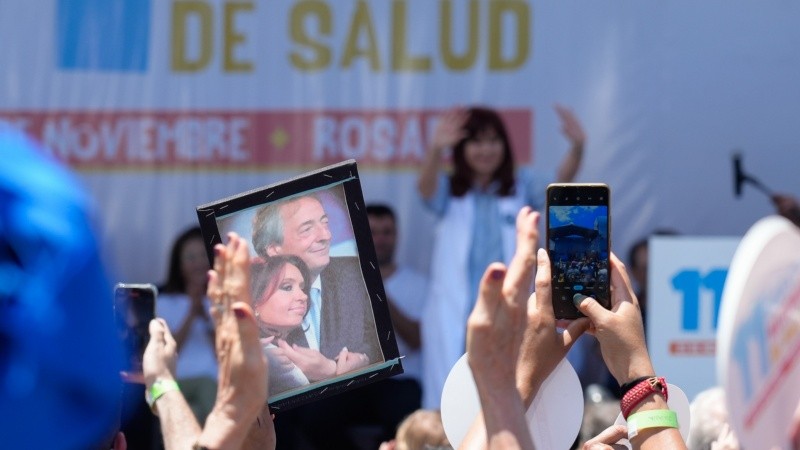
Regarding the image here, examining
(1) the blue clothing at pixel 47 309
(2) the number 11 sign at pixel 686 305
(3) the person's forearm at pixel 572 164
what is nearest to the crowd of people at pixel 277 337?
(1) the blue clothing at pixel 47 309

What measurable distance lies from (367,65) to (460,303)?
1.25 m

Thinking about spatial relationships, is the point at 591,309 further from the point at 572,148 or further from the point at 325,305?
the point at 572,148

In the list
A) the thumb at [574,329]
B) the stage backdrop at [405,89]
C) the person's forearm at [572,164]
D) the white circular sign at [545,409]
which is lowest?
the white circular sign at [545,409]

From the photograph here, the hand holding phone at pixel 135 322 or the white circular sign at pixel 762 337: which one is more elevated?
the white circular sign at pixel 762 337

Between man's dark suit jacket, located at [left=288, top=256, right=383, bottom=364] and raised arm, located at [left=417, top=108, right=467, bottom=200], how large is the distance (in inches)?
155

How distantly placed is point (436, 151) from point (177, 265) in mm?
1362

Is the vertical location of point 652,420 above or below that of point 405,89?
below

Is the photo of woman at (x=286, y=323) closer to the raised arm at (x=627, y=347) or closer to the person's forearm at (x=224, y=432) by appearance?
the raised arm at (x=627, y=347)

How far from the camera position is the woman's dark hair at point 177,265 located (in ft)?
21.1

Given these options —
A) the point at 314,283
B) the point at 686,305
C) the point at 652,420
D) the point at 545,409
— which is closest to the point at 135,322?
the point at 314,283

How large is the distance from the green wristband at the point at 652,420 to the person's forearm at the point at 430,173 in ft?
14.0

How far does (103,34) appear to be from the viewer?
6492 mm

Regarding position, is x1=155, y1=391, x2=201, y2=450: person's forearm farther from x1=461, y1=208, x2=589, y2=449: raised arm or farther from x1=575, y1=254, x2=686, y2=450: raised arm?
x1=575, y1=254, x2=686, y2=450: raised arm

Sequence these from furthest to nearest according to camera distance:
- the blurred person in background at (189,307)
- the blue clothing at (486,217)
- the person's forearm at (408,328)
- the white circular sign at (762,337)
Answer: the person's forearm at (408,328)
the blurred person in background at (189,307)
the blue clothing at (486,217)
the white circular sign at (762,337)
